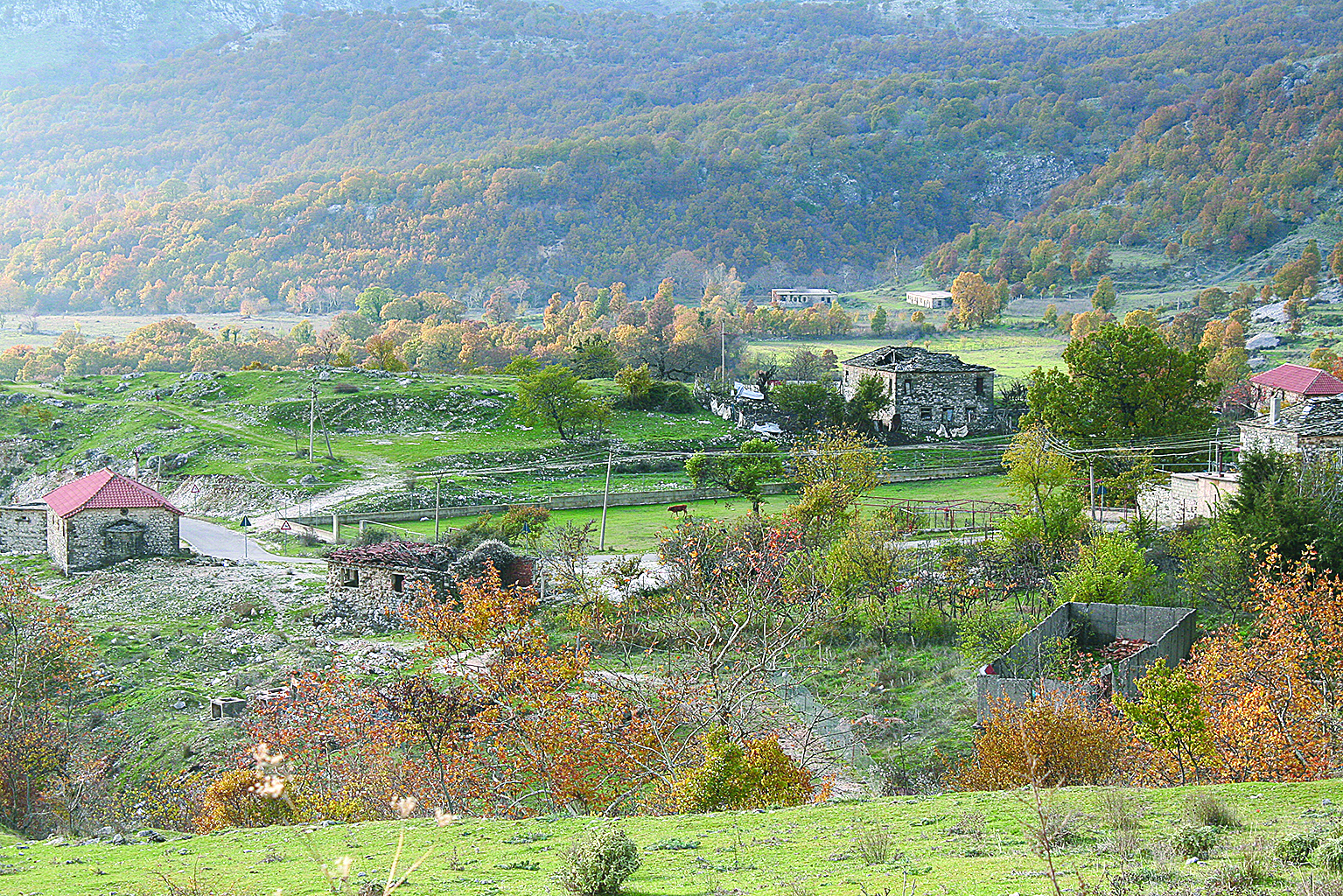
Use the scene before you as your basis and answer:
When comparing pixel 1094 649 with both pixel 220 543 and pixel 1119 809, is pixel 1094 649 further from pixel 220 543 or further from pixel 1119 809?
pixel 220 543

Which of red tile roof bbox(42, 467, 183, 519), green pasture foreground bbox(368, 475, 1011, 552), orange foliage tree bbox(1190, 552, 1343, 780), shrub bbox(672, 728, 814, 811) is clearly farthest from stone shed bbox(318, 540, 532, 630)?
orange foliage tree bbox(1190, 552, 1343, 780)

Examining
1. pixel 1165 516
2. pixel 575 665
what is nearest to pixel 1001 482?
pixel 1165 516

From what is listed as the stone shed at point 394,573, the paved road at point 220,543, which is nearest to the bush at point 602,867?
the stone shed at point 394,573

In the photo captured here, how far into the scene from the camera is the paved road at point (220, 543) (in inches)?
1661

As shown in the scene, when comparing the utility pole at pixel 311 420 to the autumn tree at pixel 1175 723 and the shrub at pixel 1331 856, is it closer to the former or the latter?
the autumn tree at pixel 1175 723

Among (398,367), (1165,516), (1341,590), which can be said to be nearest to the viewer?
(1341,590)

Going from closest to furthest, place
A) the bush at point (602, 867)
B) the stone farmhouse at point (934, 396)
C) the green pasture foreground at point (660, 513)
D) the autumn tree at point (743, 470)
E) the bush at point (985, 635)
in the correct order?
the bush at point (602, 867)
the bush at point (985, 635)
the green pasture foreground at point (660, 513)
the autumn tree at point (743, 470)
the stone farmhouse at point (934, 396)

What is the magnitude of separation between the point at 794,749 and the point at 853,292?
540 feet

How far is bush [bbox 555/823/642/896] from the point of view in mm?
9805

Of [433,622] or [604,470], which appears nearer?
[433,622]

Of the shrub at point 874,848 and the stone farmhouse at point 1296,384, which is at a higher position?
the shrub at point 874,848

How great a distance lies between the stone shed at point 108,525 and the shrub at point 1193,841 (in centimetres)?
3805

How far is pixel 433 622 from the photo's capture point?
21266 mm

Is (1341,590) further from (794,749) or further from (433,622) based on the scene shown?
(433,622)
